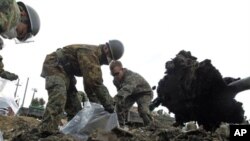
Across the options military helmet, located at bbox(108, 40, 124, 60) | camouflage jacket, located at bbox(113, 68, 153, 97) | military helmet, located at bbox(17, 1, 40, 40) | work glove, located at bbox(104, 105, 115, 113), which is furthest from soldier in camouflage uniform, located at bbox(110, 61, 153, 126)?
military helmet, located at bbox(17, 1, 40, 40)

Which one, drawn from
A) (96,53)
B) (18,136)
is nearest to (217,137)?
(96,53)

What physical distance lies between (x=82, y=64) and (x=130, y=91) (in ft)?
4.59

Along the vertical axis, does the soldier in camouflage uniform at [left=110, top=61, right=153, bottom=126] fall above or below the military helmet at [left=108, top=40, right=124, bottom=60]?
below

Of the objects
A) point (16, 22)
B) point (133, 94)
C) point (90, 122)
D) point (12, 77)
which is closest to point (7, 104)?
point (133, 94)

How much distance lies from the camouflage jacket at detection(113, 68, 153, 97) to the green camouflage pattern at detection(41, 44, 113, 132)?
975mm

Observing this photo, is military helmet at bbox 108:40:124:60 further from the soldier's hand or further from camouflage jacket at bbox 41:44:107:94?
the soldier's hand

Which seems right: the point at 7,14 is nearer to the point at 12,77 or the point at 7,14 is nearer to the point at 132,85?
the point at 12,77

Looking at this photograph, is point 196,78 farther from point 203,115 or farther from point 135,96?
point 135,96

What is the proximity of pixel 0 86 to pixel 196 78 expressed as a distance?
162 centimetres

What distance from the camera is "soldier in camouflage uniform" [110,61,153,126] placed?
6840 millimetres

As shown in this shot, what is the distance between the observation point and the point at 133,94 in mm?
7180

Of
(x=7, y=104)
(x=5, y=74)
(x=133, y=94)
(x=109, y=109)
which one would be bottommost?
(x=109, y=109)

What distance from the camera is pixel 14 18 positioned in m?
3.48

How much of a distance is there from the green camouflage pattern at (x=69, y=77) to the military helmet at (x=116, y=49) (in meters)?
0.19
